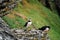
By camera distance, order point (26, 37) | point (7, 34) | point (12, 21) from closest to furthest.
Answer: point (7, 34) → point (26, 37) → point (12, 21)

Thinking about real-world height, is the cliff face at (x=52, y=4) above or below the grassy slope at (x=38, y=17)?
above

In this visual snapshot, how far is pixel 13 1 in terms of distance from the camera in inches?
1122

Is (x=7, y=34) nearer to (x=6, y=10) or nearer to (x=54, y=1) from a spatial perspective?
(x=6, y=10)

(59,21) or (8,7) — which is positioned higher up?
(59,21)

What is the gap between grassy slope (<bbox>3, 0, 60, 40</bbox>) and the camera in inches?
1613

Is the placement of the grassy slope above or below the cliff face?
below

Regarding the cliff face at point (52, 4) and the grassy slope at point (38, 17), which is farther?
the cliff face at point (52, 4)

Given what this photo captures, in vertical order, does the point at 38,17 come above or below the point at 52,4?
below

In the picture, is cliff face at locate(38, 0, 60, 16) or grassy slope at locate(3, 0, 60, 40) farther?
cliff face at locate(38, 0, 60, 16)

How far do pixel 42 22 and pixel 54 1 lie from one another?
1430 centimetres

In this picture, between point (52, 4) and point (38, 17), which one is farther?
point (52, 4)

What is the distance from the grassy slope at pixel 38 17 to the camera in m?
41.0

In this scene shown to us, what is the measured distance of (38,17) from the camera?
49.3 metres

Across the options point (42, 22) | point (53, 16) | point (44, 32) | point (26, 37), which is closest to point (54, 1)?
point (53, 16)
